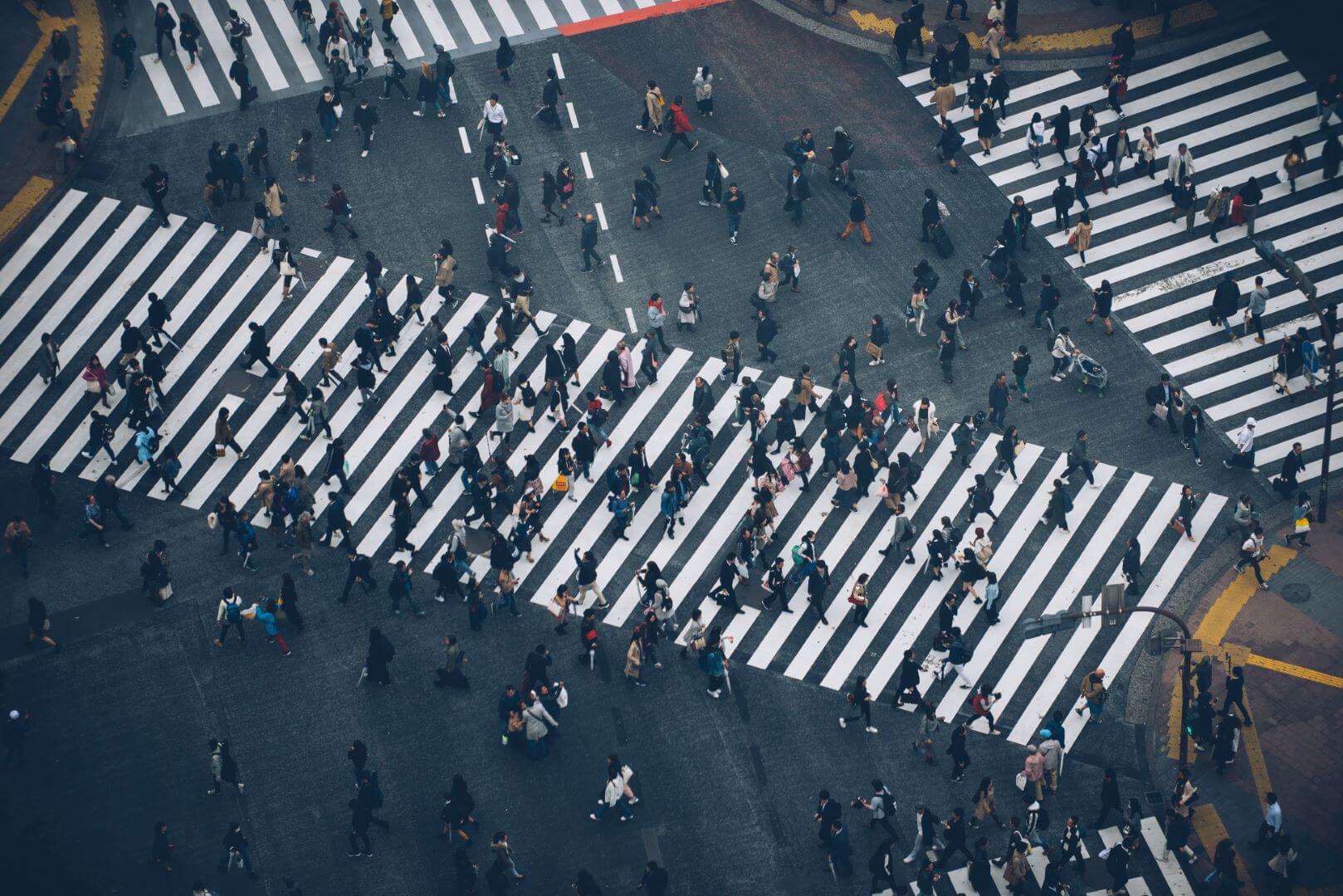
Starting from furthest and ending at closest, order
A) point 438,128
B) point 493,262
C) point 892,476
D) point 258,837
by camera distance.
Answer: point 438,128 → point 493,262 → point 892,476 → point 258,837

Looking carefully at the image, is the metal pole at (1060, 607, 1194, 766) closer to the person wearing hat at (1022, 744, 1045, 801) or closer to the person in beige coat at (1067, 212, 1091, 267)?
the person wearing hat at (1022, 744, 1045, 801)

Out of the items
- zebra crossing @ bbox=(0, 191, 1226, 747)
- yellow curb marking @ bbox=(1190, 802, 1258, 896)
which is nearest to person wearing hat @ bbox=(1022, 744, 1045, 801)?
zebra crossing @ bbox=(0, 191, 1226, 747)

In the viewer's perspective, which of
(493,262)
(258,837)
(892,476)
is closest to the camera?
(258,837)

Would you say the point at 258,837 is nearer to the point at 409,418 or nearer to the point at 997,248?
the point at 409,418

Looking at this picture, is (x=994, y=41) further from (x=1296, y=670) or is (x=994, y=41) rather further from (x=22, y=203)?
(x=22, y=203)

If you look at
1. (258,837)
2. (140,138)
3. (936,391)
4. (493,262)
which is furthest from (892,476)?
(140,138)

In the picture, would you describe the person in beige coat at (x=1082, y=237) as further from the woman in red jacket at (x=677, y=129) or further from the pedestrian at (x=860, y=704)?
the pedestrian at (x=860, y=704)

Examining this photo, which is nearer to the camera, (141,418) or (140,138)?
(141,418)
